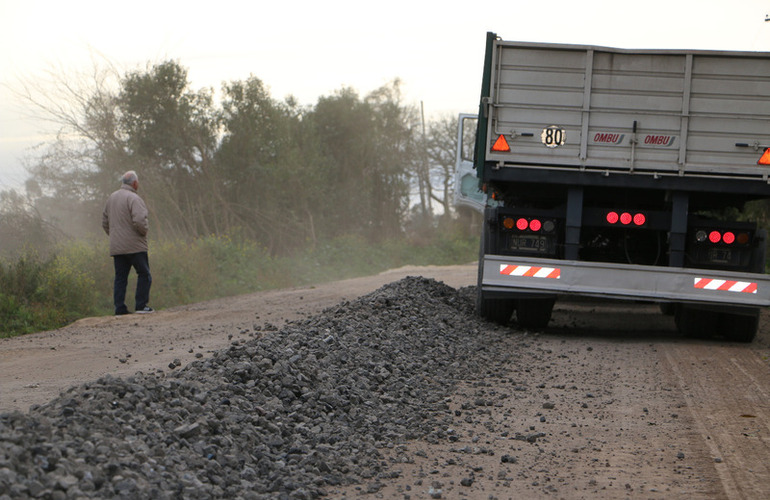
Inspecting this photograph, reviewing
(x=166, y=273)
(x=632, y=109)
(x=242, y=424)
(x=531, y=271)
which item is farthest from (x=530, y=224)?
(x=166, y=273)

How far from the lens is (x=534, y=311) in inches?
410

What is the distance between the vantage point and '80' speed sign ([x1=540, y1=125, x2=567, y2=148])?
9430 millimetres

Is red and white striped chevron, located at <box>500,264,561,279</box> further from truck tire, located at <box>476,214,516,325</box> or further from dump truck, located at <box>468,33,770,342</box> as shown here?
truck tire, located at <box>476,214,516,325</box>

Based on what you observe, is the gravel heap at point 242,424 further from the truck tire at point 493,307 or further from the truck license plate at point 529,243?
the truck tire at point 493,307

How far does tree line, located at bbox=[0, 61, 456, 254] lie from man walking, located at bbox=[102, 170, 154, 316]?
6.20 meters

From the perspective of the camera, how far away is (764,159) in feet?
29.8

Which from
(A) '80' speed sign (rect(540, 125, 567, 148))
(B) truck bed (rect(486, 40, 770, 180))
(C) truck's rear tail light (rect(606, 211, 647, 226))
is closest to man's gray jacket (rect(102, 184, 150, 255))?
(B) truck bed (rect(486, 40, 770, 180))

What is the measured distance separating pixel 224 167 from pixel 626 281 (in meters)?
16.7

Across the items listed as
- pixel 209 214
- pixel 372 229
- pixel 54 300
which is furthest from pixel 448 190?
pixel 54 300

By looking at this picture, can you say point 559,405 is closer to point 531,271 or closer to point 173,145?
point 531,271

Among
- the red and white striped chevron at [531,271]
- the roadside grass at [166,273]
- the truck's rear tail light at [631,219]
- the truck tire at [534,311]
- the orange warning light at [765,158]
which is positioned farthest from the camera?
the roadside grass at [166,273]

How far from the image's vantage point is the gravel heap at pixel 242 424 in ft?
12.0

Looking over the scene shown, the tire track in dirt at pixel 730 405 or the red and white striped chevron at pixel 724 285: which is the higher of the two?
the red and white striped chevron at pixel 724 285

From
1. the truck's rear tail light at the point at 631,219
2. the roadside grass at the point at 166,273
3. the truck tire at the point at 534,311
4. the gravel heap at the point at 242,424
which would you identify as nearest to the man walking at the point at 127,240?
the roadside grass at the point at 166,273
